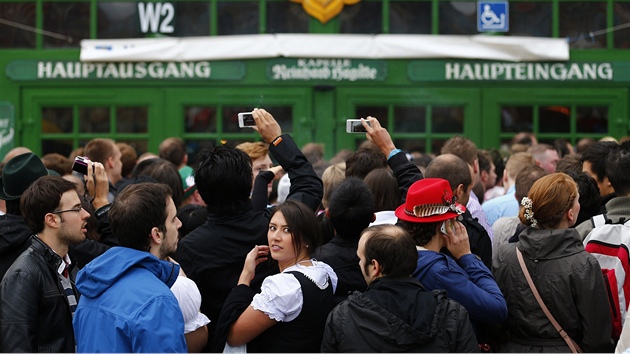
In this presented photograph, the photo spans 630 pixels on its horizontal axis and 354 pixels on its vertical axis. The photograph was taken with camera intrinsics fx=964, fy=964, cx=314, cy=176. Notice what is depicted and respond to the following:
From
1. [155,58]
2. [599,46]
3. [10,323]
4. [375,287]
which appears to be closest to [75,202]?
[10,323]

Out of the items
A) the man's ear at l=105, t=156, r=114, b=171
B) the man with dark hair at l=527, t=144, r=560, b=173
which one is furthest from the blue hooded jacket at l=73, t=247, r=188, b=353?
the man with dark hair at l=527, t=144, r=560, b=173

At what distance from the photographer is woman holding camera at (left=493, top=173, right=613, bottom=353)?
491 cm

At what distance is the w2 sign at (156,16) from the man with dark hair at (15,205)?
591 cm

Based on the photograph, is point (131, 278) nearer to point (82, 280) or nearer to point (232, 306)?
point (82, 280)

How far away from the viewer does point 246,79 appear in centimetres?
1127

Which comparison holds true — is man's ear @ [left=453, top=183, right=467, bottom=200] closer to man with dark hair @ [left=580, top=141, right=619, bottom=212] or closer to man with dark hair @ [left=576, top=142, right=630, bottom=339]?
man with dark hair @ [left=576, top=142, right=630, bottom=339]

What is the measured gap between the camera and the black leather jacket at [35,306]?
4.35m

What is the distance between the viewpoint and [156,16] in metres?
11.2

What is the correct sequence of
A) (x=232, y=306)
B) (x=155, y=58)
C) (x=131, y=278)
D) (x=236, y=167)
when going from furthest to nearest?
(x=155, y=58) < (x=236, y=167) < (x=232, y=306) < (x=131, y=278)

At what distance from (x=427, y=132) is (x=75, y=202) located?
6920mm

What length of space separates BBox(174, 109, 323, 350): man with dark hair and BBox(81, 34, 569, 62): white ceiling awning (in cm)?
620

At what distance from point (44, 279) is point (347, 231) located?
1529mm

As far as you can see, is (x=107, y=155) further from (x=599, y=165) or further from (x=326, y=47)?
(x=599, y=165)

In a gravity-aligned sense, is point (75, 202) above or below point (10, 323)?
above
